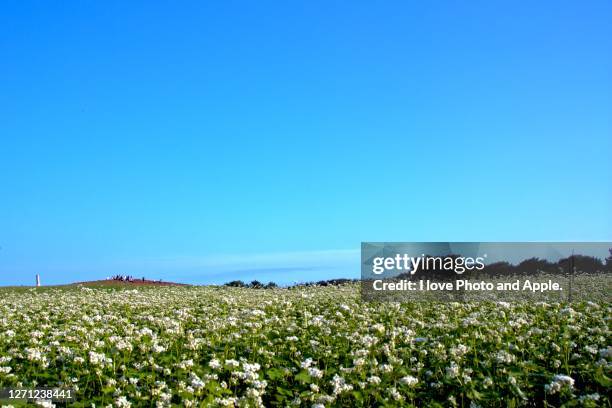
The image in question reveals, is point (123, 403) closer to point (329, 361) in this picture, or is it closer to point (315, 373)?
point (315, 373)

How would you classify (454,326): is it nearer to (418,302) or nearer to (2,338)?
(418,302)

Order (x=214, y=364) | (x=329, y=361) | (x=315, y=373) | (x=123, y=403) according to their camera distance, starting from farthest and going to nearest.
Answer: (x=329, y=361)
(x=214, y=364)
(x=315, y=373)
(x=123, y=403)

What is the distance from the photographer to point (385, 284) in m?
26.6

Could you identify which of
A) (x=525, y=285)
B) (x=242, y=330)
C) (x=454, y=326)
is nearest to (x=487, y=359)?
(x=454, y=326)

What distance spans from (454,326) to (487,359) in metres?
2.66

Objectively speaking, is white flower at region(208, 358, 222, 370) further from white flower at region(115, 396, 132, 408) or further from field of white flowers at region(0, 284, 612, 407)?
white flower at region(115, 396, 132, 408)

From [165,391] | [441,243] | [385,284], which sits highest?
[441,243]

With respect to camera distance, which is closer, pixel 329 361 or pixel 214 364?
pixel 214 364

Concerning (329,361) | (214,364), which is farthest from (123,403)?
(329,361)

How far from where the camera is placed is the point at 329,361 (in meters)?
11.0

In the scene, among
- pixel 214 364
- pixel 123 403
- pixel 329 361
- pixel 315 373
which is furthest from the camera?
pixel 329 361

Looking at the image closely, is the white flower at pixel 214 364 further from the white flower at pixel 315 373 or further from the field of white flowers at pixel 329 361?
the white flower at pixel 315 373

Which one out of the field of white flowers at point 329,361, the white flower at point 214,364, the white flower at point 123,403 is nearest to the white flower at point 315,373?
the field of white flowers at point 329,361

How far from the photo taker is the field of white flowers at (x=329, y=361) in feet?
29.5
